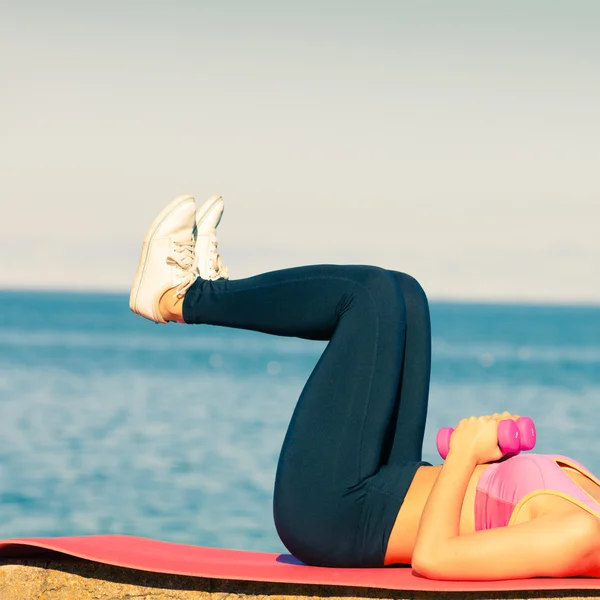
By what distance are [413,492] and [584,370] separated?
46.5m

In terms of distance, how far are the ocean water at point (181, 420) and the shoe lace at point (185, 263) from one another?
24.4ft

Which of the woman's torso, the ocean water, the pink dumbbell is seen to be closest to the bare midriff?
the woman's torso

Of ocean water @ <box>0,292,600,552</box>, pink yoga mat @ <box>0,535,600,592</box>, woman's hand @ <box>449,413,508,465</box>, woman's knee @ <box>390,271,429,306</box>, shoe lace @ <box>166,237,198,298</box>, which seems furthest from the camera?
ocean water @ <box>0,292,600,552</box>

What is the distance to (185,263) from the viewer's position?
3.71 metres

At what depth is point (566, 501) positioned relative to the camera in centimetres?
300

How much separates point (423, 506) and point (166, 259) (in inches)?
52.2

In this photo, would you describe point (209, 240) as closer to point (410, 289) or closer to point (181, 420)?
point (410, 289)

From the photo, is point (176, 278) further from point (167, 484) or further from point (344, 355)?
point (167, 484)

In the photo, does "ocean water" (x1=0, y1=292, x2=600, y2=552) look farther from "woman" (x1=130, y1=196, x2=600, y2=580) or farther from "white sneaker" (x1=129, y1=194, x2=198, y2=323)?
"woman" (x1=130, y1=196, x2=600, y2=580)

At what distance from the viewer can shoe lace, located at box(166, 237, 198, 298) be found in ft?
11.9

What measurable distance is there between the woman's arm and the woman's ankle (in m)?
1.15

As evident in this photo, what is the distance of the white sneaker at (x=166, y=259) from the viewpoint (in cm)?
370

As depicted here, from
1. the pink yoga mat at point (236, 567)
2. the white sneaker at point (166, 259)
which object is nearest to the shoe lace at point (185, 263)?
the white sneaker at point (166, 259)

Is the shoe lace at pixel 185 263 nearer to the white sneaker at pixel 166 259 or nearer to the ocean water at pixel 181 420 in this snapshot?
the white sneaker at pixel 166 259
